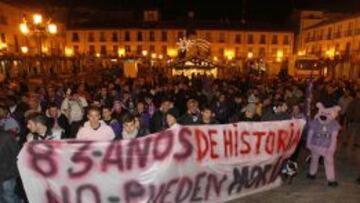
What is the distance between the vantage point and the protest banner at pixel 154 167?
18.4 ft

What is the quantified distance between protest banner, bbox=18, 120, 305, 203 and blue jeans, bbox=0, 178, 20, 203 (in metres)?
0.44


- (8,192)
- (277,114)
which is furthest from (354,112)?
(8,192)

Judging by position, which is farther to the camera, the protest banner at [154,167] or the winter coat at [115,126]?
the winter coat at [115,126]

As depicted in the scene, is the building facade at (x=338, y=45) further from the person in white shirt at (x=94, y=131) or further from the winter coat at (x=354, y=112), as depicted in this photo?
the person in white shirt at (x=94, y=131)

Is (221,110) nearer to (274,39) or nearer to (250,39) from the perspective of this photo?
(250,39)

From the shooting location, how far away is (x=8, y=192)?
19.4ft

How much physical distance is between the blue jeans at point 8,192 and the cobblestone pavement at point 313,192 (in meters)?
3.60

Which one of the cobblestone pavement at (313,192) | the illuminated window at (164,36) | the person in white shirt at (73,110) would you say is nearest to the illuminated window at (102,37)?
the illuminated window at (164,36)

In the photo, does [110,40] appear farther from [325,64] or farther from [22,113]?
[22,113]

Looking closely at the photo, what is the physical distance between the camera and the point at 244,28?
61.8 m

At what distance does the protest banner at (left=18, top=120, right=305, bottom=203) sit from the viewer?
5.62 meters

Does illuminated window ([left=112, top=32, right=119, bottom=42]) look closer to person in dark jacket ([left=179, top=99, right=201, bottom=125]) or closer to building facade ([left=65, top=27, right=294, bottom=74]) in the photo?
building facade ([left=65, top=27, right=294, bottom=74])

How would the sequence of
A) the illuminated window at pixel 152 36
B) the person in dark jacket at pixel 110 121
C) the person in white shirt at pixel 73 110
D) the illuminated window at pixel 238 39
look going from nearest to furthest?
the person in dark jacket at pixel 110 121 → the person in white shirt at pixel 73 110 → the illuminated window at pixel 152 36 → the illuminated window at pixel 238 39

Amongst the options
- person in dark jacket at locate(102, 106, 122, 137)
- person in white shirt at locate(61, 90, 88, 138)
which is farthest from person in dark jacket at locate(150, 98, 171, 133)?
person in white shirt at locate(61, 90, 88, 138)
